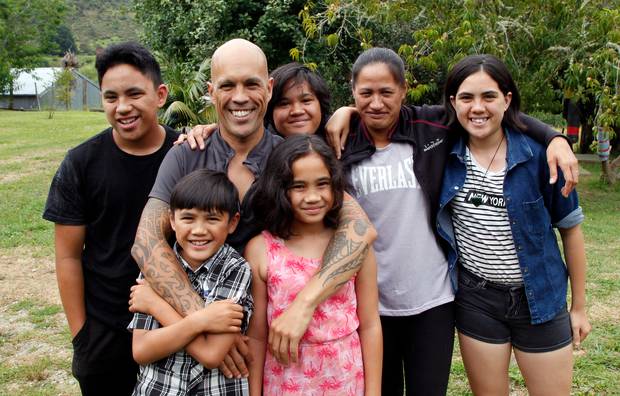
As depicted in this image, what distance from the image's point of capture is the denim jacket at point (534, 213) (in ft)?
8.18

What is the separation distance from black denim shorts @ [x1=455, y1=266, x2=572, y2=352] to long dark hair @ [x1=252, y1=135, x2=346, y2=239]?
0.79 m

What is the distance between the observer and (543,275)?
8.35 ft

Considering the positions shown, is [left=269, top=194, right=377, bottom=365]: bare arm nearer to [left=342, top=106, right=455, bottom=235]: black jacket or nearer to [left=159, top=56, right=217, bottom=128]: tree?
[left=342, top=106, right=455, bottom=235]: black jacket

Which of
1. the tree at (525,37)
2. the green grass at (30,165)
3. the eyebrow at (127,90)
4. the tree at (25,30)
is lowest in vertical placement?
the green grass at (30,165)

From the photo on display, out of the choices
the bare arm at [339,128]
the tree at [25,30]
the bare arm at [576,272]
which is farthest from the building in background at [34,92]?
the bare arm at [576,272]

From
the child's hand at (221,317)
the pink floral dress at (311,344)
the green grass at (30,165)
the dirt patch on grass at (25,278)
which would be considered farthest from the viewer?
the green grass at (30,165)

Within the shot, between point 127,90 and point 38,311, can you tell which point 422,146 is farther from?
point 38,311

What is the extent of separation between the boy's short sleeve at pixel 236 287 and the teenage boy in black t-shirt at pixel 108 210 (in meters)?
0.59

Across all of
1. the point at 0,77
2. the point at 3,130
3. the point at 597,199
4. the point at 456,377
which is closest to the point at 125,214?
the point at 456,377

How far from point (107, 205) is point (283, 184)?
829 mm

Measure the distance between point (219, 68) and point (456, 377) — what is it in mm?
3057

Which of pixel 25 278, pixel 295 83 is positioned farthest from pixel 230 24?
pixel 295 83

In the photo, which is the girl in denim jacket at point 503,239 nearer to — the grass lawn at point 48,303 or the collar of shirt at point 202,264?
the collar of shirt at point 202,264

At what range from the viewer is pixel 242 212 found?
92.7 inches
